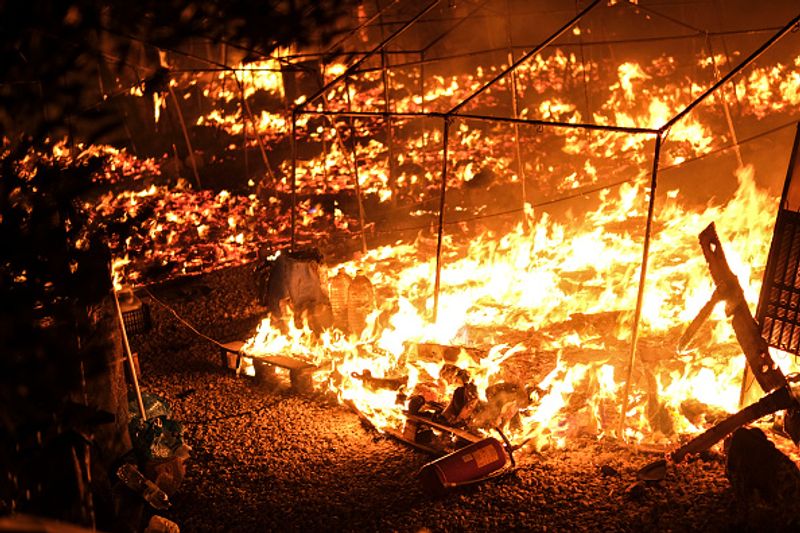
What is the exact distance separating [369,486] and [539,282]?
4.07 metres

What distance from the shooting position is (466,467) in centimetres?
527

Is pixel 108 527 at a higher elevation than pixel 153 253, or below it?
below

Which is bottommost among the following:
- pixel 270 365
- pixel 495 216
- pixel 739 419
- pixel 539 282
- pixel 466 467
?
pixel 466 467

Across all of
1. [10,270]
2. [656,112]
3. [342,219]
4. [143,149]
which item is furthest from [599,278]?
[143,149]

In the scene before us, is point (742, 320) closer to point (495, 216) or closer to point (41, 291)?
point (41, 291)

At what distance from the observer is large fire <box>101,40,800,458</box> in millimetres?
6297

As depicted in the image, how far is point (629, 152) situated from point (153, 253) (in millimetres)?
9552

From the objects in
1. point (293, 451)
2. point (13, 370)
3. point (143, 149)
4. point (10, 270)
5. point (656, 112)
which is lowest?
point (293, 451)

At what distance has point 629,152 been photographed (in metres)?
14.2

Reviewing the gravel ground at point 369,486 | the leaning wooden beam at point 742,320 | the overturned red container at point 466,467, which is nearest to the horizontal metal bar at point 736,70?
the leaning wooden beam at point 742,320

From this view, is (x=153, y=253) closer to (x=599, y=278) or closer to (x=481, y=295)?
(x=481, y=295)

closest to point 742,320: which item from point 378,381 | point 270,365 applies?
point 378,381

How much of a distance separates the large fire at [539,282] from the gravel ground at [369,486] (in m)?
0.41

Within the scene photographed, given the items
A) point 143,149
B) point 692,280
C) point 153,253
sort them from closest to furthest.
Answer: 1. point 692,280
2. point 153,253
3. point 143,149
